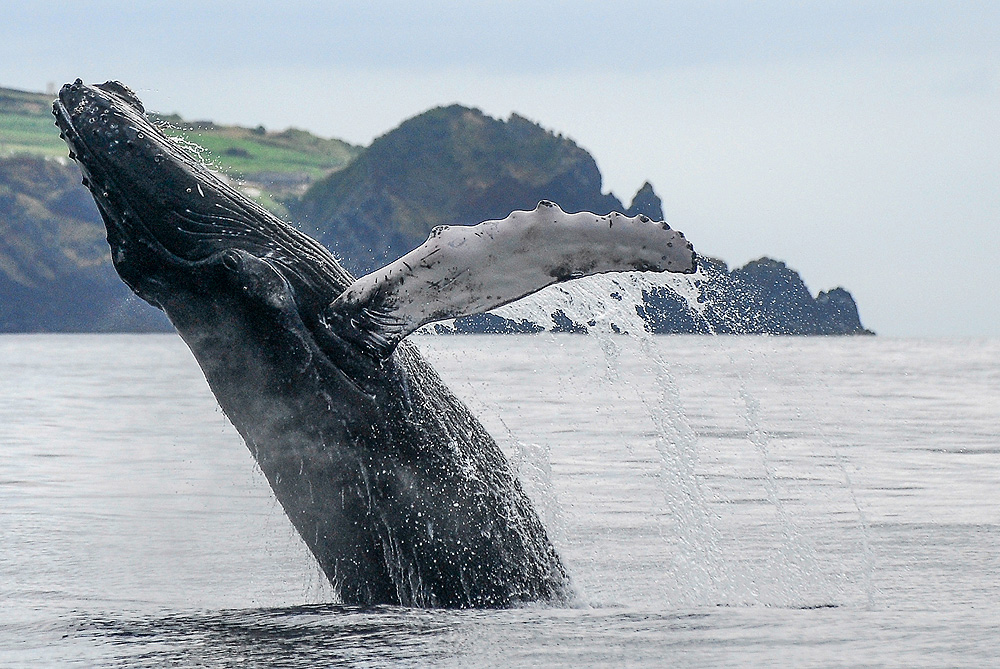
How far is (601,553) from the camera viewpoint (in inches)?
318

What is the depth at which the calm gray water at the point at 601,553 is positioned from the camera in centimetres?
510

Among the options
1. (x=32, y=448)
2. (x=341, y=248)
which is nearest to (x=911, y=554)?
(x=32, y=448)

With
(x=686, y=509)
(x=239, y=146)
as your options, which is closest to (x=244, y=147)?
(x=239, y=146)

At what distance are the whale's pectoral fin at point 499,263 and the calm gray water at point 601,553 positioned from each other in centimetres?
135

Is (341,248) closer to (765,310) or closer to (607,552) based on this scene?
(765,310)

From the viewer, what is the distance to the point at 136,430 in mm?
17156

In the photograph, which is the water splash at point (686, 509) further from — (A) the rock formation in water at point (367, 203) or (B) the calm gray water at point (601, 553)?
(A) the rock formation in water at point (367, 203)

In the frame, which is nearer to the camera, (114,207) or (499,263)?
(499,263)

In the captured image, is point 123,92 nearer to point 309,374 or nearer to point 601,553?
point 309,374

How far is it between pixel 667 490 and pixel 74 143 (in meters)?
5.85

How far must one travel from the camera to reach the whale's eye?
627cm

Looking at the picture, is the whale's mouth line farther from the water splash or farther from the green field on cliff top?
the green field on cliff top

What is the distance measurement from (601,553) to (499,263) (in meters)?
3.28

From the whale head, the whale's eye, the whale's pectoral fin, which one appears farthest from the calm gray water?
the whale's eye
